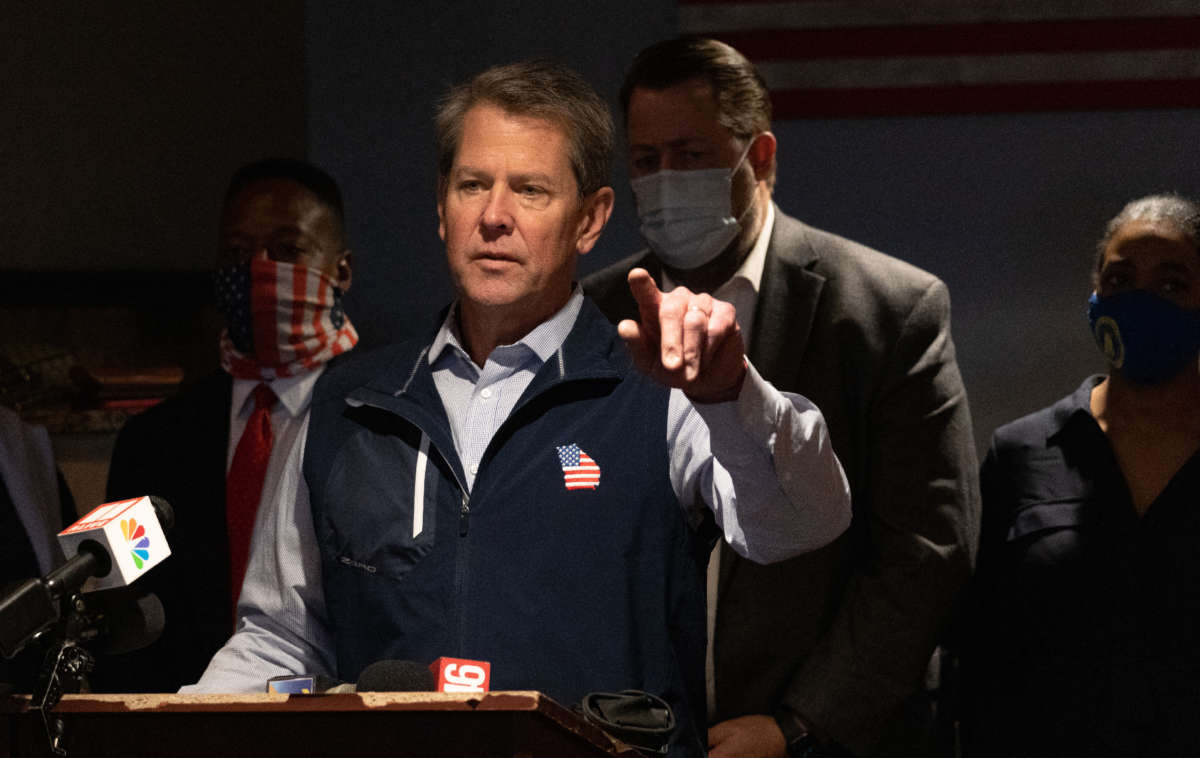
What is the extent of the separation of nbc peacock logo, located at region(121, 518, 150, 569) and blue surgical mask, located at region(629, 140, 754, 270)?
1916 millimetres

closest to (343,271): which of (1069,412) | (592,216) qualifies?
(592,216)

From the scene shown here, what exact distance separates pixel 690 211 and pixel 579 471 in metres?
1.34

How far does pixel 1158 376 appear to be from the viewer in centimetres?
308

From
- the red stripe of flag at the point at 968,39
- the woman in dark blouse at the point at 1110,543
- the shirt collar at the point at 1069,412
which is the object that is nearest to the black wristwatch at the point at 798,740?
the woman in dark blouse at the point at 1110,543

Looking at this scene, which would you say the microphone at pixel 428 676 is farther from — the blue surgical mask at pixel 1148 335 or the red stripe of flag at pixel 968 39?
the red stripe of flag at pixel 968 39

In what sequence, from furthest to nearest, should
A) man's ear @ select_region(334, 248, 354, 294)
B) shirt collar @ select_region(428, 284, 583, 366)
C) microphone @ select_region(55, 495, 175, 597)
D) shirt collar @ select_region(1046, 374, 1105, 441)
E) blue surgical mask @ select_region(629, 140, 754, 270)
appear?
man's ear @ select_region(334, 248, 354, 294), blue surgical mask @ select_region(629, 140, 754, 270), shirt collar @ select_region(1046, 374, 1105, 441), shirt collar @ select_region(428, 284, 583, 366), microphone @ select_region(55, 495, 175, 597)

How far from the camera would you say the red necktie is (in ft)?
9.90

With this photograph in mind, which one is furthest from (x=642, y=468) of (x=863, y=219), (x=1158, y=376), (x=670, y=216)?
(x=863, y=219)

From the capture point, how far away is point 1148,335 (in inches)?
120

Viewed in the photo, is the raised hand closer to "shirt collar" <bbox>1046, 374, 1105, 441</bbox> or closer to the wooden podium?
the wooden podium

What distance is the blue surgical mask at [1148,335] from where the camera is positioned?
9.95 feet

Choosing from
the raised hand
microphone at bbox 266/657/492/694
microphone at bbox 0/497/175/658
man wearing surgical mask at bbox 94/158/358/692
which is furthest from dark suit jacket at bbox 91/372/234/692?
the raised hand

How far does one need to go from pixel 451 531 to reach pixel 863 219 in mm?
2244

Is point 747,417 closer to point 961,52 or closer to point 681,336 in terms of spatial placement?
point 681,336
